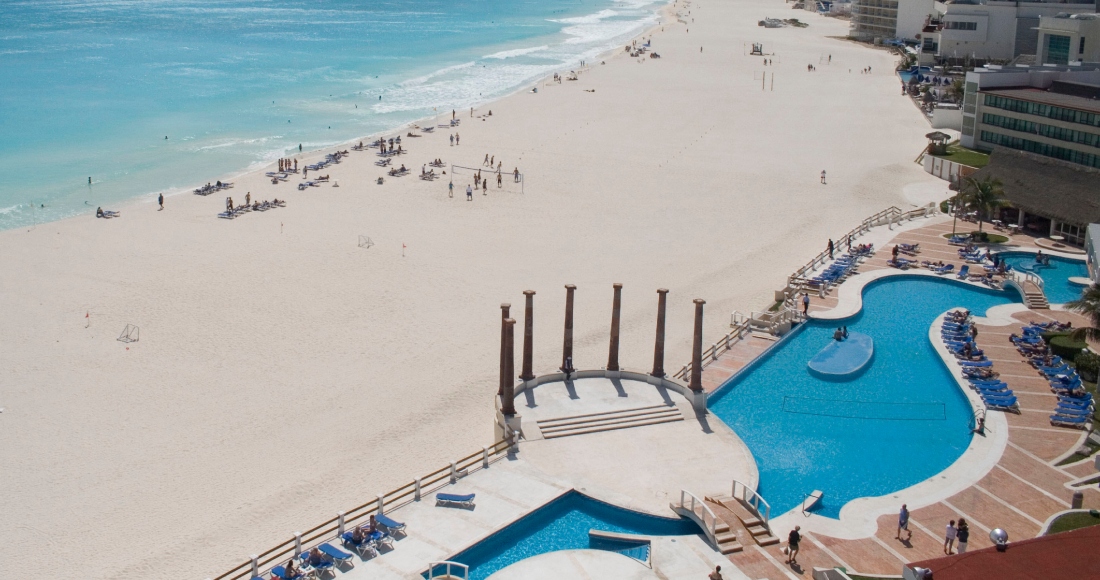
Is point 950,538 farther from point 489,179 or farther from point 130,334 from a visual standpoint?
point 489,179

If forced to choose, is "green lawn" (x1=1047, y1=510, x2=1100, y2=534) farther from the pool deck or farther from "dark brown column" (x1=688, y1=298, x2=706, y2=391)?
"dark brown column" (x1=688, y1=298, x2=706, y2=391)

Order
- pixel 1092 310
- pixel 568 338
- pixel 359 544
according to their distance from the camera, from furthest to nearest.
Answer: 1. pixel 1092 310
2. pixel 568 338
3. pixel 359 544

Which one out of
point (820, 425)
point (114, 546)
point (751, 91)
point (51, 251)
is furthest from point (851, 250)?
point (751, 91)

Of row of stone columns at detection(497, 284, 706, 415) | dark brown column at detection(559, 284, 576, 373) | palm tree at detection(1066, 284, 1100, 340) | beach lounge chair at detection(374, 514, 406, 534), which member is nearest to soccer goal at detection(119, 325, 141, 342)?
row of stone columns at detection(497, 284, 706, 415)

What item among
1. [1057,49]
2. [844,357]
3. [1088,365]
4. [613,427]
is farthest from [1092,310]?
[1057,49]

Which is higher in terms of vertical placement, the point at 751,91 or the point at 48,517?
the point at 751,91

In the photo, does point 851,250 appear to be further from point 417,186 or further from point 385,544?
point 385,544
